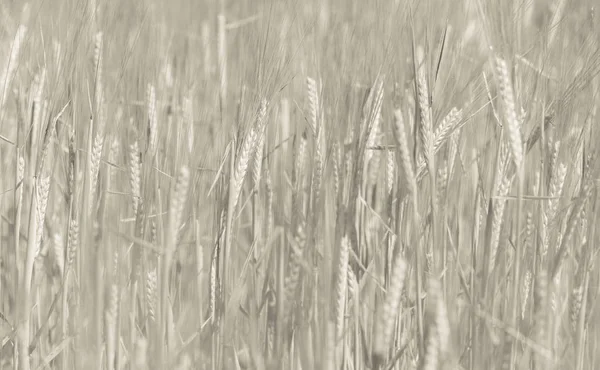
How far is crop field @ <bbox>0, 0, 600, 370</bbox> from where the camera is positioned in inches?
31.8

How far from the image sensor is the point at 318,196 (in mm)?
917

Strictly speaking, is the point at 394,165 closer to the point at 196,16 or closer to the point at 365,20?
the point at 365,20

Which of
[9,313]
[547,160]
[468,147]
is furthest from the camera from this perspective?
[468,147]

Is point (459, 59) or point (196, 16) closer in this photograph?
point (459, 59)

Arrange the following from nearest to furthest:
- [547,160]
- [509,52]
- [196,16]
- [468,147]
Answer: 1. [509,52]
2. [547,160]
3. [468,147]
4. [196,16]

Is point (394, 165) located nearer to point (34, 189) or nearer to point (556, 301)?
point (556, 301)

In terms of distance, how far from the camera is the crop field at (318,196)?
31.8 inches

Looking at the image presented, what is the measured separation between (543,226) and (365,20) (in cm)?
31

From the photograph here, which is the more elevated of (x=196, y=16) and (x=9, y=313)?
(x=196, y=16)

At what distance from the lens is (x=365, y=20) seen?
3.33 feet

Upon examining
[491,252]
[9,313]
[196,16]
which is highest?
[196,16]

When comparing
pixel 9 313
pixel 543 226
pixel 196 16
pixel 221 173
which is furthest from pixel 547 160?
pixel 196 16

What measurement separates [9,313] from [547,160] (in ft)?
2.16

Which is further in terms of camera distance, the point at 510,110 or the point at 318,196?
the point at 318,196
